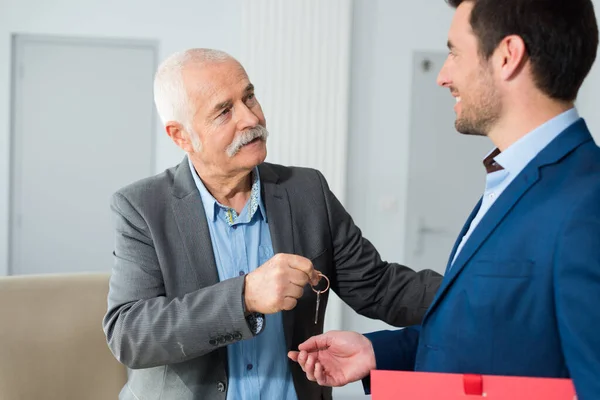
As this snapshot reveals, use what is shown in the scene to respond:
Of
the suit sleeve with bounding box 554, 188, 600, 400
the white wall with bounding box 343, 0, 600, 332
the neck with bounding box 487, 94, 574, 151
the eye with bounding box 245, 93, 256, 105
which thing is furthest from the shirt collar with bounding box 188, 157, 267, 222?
the white wall with bounding box 343, 0, 600, 332

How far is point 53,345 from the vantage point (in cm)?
191

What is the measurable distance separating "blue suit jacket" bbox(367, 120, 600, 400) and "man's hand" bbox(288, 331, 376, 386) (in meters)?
0.30

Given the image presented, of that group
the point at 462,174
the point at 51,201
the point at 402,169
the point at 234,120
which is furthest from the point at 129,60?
the point at 234,120

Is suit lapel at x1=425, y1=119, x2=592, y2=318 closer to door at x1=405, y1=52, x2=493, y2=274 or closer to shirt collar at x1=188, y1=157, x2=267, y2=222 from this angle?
shirt collar at x1=188, y1=157, x2=267, y2=222

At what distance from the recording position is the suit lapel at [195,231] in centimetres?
176

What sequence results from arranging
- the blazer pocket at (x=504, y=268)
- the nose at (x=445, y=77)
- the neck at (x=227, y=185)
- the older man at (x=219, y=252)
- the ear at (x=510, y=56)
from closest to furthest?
the blazer pocket at (x=504, y=268)
the ear at (x=510, y=56)
the nose at (x=445, y=77)
the older man at (x=219, y=252)
the neck at (x=227, y=185)

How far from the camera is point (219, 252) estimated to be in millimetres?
1817

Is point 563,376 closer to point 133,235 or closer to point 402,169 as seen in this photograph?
point 133,235

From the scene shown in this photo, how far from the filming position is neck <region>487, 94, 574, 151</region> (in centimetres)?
126

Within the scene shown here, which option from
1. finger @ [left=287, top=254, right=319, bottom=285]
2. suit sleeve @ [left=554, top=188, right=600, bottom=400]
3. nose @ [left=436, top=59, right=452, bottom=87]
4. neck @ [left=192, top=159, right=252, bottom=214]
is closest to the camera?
suit sleeve @ [left=554, top=188, right=600, bottom=400]

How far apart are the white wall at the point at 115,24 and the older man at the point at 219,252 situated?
3252 millimetres

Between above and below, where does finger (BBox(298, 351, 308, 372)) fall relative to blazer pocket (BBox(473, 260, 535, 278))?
below

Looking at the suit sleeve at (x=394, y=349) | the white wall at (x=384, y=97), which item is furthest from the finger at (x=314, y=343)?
the white wall at (x=384, y=97)

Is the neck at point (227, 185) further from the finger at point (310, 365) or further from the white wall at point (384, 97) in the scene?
the white wall at point (384, 97)
